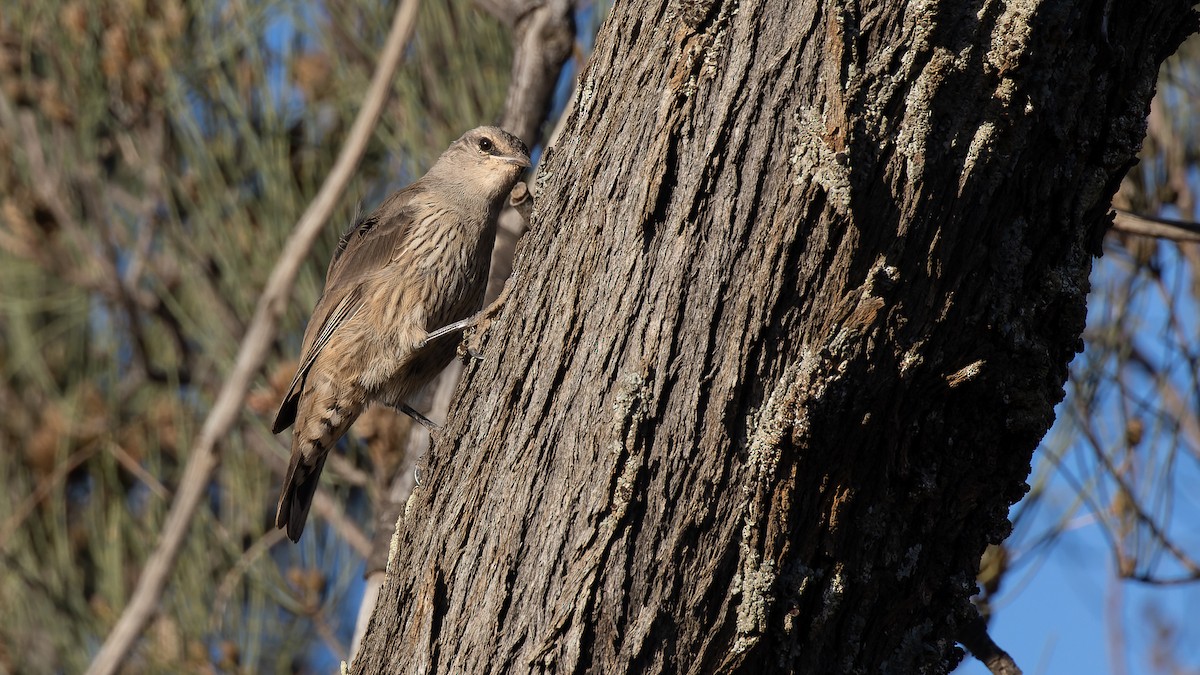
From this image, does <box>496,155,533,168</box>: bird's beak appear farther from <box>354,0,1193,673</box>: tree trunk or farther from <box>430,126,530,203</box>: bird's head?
<box>354,0,1193,673</box>: tree trunk

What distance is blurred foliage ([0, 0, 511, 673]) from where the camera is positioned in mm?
4539

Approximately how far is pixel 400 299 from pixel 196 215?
1.46 m

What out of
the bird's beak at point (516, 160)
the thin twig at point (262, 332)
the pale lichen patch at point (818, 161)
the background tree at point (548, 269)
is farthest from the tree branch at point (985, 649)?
the thin twig at point (262, 332)

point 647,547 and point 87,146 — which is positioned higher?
point 87,146

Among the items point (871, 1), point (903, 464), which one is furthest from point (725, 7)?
point (903, 464)

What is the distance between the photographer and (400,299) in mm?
3732

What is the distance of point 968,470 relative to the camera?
1869 mm

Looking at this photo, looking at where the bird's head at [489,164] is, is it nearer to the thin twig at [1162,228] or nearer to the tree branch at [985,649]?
the thin twig at [1162,228]

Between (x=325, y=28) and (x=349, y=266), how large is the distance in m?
1.25

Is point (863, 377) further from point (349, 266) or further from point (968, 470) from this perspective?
point (349, 266)

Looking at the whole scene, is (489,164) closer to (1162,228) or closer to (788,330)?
(1162,228)

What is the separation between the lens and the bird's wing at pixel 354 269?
3.82 metres

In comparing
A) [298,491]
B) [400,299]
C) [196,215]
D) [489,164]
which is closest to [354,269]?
[400,299]

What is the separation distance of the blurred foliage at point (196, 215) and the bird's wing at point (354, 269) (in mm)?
544
